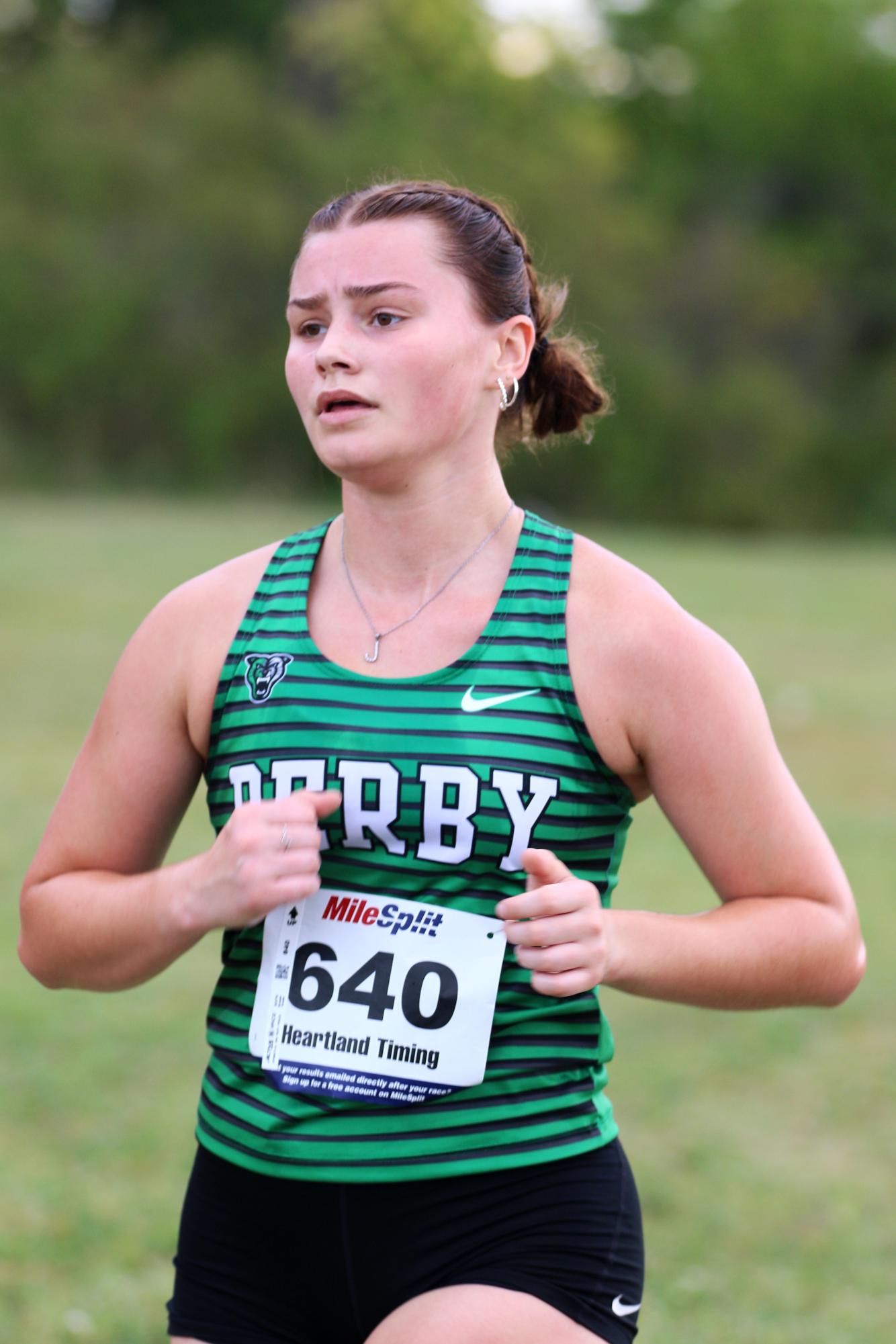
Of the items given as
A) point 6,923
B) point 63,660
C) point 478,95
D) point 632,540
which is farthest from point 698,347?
point 6,923

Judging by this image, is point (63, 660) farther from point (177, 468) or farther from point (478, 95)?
point (478, 95)

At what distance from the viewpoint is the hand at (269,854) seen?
169cm

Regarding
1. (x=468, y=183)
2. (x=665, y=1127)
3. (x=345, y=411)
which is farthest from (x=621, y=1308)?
(x=468, y=183)

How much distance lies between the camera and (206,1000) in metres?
5.55

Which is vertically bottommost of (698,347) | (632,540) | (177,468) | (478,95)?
(632,540)

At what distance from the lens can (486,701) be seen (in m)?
1.82

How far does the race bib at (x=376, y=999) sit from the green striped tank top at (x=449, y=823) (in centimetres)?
2

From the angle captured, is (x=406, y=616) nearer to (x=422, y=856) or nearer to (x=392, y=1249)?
(x=422, y=856)

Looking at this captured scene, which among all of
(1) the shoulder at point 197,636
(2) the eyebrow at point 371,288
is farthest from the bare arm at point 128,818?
(2) the eyebrow at point 371,288

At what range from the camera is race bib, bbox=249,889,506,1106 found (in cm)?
179

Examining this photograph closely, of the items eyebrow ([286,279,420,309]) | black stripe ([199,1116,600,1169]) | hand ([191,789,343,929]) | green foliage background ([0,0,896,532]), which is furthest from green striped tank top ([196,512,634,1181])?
green foliage background ([0,0,896,532])

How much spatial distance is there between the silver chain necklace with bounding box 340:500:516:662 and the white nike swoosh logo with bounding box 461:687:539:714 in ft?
0.43

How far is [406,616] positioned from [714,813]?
42 centimetres

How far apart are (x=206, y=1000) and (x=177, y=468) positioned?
31084mm
